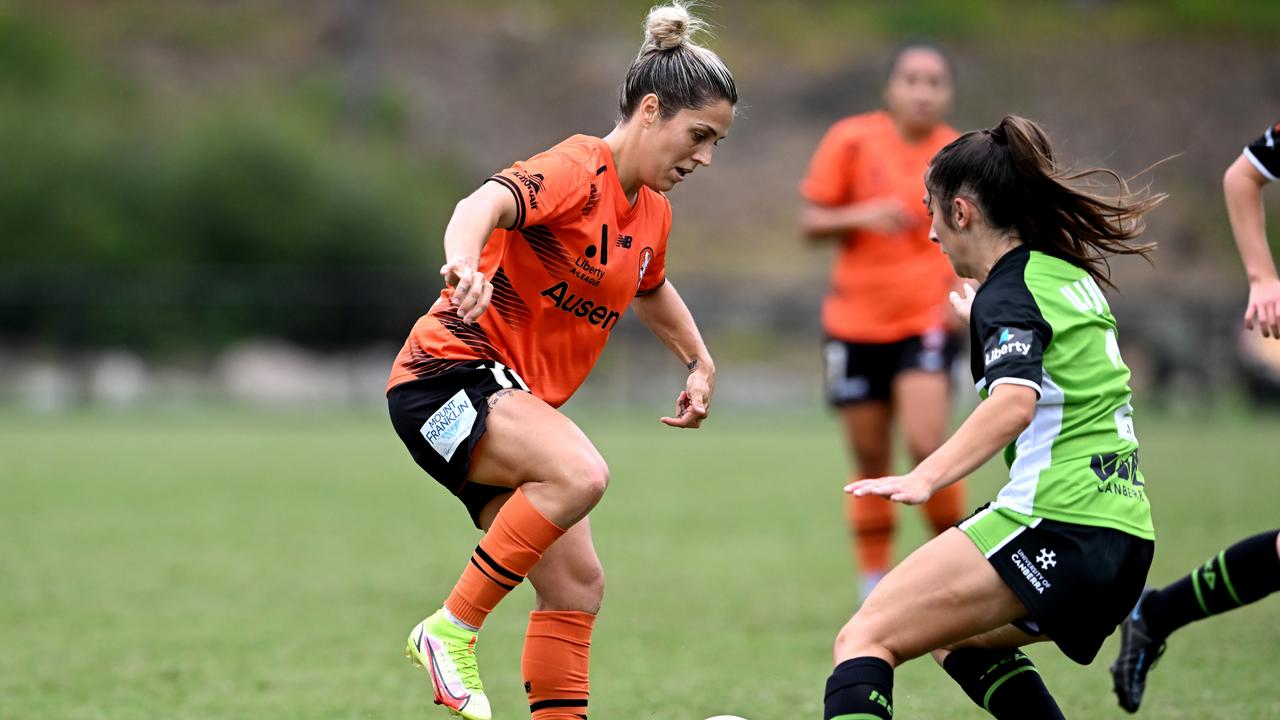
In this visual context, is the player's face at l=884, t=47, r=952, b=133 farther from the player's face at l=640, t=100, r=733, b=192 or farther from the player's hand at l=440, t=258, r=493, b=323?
the player's hand at l=440, t=258, r=493, b=323

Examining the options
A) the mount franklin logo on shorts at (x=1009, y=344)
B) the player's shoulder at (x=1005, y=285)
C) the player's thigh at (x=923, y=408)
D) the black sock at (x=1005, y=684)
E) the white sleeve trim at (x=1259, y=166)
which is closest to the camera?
the mount franklin logo on shorts at (x=1009, y=344)

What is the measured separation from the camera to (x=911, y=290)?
21.7ft

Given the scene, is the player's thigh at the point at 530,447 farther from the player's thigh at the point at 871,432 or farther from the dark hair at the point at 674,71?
the player's thigh at the point at 871,432

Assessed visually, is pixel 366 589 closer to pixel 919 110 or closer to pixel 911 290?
pixel 911 290

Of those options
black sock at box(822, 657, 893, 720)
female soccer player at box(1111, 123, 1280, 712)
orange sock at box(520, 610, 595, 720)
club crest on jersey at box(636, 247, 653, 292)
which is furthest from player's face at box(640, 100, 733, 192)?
female soccer player at box(1111, 123, 1280, 712)

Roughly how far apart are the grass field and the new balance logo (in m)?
1.71

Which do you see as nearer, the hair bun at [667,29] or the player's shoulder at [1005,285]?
the player's shoulder at [1005,285]

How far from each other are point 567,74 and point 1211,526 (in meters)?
40.7

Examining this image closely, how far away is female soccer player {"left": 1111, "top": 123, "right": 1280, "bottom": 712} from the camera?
416 centimetres

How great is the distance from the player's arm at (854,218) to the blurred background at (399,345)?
1238 millimetres

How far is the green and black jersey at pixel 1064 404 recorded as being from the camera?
313 cm

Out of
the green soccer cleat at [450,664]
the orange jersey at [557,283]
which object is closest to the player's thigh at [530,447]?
the orange jersey at [557,283]

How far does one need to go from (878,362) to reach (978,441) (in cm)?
366

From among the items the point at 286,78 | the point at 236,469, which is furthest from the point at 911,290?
the point at 286,78
